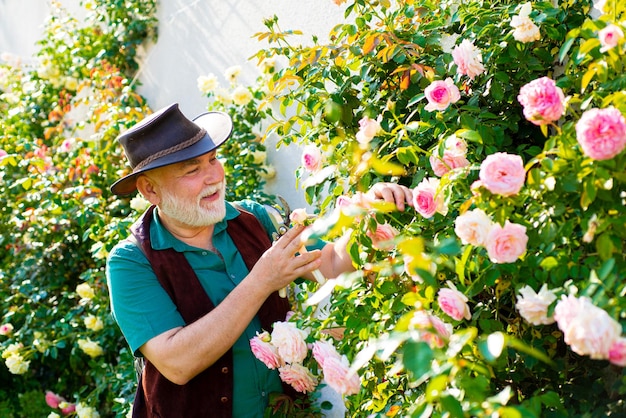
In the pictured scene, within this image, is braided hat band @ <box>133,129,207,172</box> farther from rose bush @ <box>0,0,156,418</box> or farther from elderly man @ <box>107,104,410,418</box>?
rose bush @ <box>0,0,156,418</box>

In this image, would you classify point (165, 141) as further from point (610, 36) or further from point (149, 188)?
point (610, 36)

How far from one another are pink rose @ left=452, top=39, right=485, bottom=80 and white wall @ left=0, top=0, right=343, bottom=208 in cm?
116

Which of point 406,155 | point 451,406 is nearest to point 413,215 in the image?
point 406,155

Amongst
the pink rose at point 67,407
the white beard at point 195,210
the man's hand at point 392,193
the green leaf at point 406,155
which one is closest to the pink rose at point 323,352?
the man's hand at point 392,193

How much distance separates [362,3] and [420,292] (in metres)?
1.13

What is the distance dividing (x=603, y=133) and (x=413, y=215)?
2.84 feet

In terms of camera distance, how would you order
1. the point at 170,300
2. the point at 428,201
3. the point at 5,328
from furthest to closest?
the point at 5,328, the point at 170,300, the point at 428,201

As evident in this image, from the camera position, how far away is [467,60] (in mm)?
2217

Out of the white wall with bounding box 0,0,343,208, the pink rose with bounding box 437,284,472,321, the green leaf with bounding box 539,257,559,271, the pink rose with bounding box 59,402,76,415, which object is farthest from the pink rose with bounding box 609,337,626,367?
the pink rose with bounding box 59,402,76,415

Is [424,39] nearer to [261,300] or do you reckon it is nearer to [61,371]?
[261,300]

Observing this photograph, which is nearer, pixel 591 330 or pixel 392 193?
pixel 591 330

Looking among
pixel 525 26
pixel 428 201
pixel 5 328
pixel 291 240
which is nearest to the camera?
pixel 428 201

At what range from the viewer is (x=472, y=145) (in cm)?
225

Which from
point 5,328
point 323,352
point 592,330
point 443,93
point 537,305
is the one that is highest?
point 443,93
